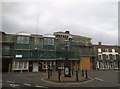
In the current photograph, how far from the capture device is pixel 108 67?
4897 centimetres

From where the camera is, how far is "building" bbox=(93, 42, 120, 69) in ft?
156

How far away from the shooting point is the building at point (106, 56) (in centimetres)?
4766

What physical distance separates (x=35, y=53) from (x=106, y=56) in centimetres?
2252

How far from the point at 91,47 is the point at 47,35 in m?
12.4

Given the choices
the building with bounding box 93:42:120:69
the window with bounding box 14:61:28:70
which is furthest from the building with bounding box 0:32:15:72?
the building with bounding box 93:42:120:69

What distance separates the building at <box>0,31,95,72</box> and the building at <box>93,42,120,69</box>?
22.8 feet

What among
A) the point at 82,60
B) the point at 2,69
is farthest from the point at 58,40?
the point at 2,69

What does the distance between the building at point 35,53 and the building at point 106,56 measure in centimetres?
694

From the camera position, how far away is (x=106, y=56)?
1943 inches

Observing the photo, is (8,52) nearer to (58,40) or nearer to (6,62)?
(6,62)

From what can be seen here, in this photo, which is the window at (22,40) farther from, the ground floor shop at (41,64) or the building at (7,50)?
the ground floor shop at (41,64)

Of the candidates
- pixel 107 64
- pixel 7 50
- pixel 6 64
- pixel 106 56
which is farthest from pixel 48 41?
pixel 107 64

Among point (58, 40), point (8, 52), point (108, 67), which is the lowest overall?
point (108, 67)

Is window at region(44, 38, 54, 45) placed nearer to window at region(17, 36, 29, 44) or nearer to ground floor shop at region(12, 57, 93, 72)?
ground floor shop at region(12, 57, 93, 72)
